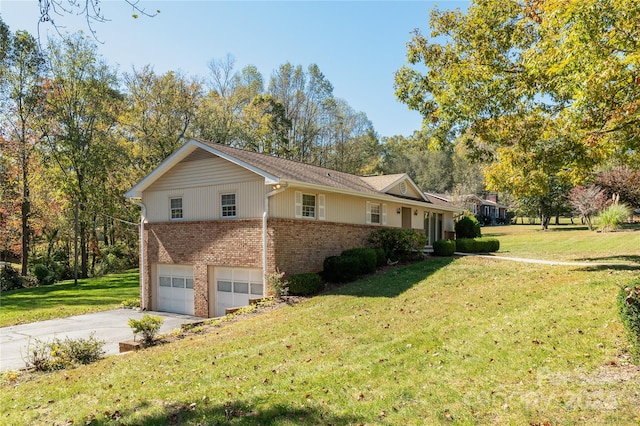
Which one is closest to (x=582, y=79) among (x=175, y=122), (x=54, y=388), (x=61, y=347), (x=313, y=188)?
(x=313, y=188)

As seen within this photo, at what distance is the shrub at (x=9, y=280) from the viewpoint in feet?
81.5

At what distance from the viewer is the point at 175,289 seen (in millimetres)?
17500

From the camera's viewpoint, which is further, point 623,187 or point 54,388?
point 623,187

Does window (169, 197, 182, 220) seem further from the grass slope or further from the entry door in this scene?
the entry door

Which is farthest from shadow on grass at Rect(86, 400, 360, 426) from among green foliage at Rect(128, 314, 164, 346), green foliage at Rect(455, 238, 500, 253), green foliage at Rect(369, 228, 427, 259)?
green foliage at Rect(455, 238, 500, 253)

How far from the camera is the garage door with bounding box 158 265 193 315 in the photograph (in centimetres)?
1706

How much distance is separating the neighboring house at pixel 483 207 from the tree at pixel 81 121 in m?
32.8

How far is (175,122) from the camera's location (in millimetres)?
27625

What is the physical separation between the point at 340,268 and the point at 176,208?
297 inches

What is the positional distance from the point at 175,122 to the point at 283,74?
16835mm

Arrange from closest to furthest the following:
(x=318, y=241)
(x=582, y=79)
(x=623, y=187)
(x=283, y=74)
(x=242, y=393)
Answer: (x=242, y=393) < (x=582, y=79) < (x=318, y=241) < (x=623, y=187) < (x=283, y=74)

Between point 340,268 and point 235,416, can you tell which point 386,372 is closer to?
point 235,416

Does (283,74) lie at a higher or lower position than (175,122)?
higher

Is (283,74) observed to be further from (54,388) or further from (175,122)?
(54,388)
